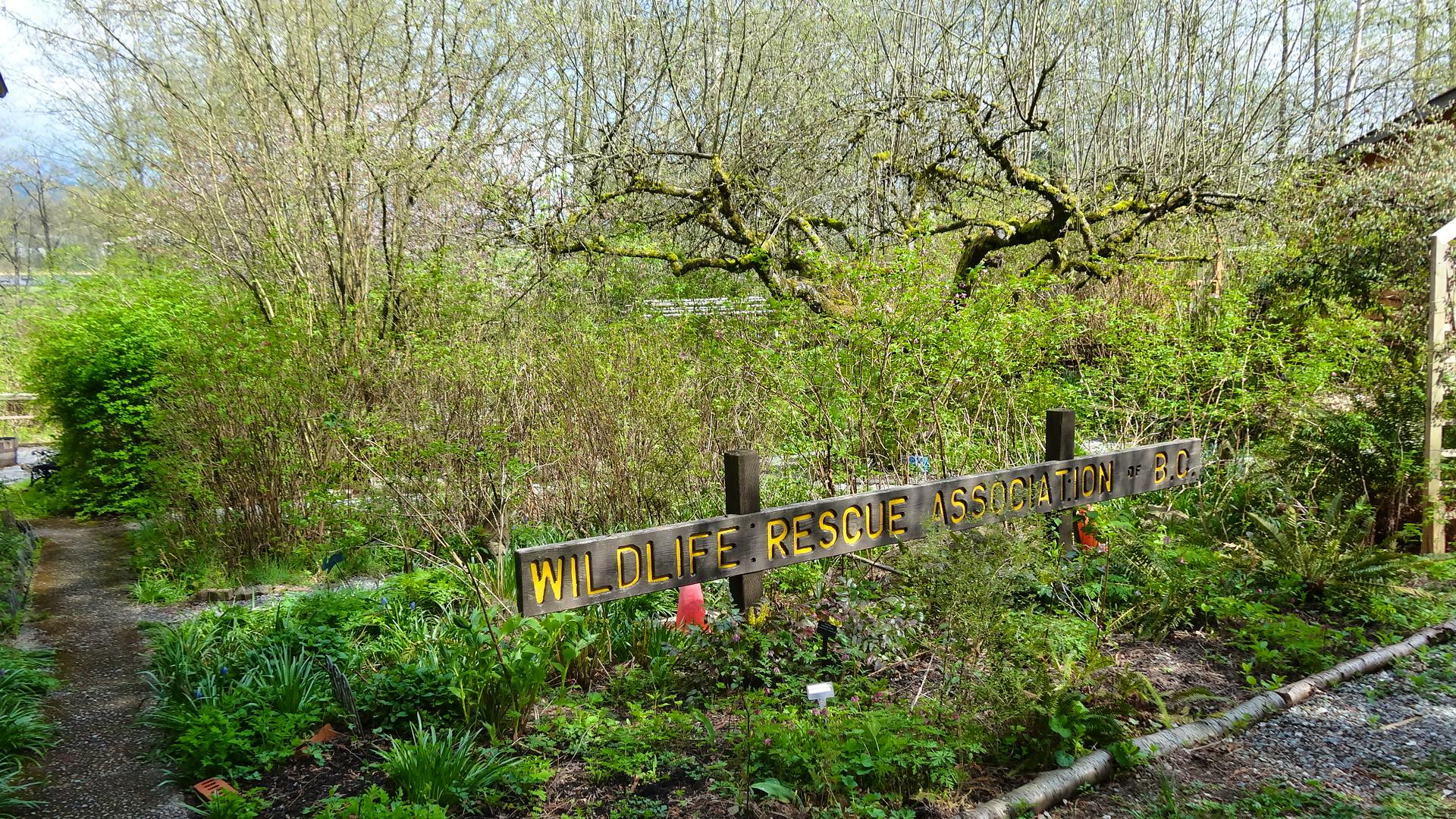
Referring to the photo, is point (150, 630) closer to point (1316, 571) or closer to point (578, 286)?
point (578, 286)

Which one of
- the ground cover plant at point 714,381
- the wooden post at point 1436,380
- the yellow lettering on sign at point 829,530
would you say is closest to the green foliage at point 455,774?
the ground cover plant at point 714,381

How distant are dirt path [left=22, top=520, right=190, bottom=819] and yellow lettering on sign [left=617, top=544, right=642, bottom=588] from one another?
6.05 ft

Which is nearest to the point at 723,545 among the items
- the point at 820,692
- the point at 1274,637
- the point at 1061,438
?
the point at 820,692

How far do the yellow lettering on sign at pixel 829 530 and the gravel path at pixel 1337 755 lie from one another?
1.44 m

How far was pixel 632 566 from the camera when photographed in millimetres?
3459

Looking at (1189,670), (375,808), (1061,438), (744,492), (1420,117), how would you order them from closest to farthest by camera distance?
(375,808), (744,492), (1189,670), (1061,438), (1420,117)

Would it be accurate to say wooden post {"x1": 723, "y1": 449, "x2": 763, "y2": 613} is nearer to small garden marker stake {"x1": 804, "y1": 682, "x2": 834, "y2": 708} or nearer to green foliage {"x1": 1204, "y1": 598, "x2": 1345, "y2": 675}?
small garden marker stake {"x1": 804, "y1": 682, "x2": 834, "y2": 708}

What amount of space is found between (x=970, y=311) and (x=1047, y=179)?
16.7ft

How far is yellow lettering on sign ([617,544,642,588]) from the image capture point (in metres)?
3.42

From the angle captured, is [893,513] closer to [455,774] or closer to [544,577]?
[544,577]

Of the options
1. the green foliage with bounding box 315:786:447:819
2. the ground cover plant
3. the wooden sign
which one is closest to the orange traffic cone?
the ground cover plant

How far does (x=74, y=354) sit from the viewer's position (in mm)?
8141

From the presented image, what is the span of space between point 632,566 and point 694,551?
0.33 metres

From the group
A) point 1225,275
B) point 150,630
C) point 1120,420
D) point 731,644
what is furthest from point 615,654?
point 1225,275
